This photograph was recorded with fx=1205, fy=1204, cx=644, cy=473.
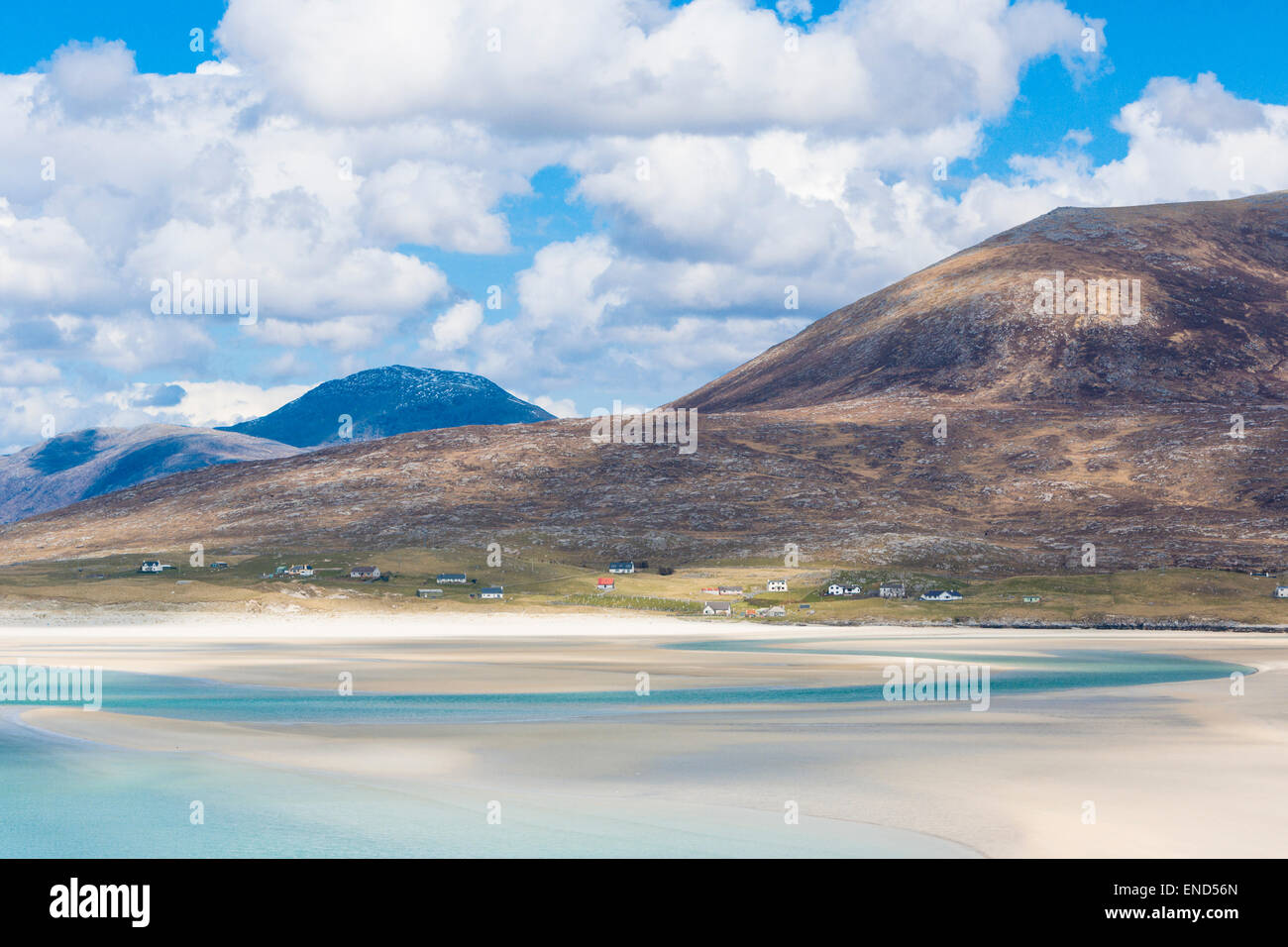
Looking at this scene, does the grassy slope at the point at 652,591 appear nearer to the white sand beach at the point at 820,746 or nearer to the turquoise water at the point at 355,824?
the white sand beach at the point at 820,746

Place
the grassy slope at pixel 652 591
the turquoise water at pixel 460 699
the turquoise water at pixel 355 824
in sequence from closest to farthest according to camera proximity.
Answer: the turquoise water at pixel 355 824 < the turquoise water at pixel 460 699 < the grassy slope at pixel 652 591

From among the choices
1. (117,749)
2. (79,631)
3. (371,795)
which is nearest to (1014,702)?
(371,795)

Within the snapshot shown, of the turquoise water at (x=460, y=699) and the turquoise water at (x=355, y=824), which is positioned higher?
the turquoise water at (x=355, y=824)

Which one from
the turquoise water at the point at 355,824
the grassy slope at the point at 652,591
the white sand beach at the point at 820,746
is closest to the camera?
the turquoise water at the point at 355,824

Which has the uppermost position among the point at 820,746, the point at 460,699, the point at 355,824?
the point at 355,824

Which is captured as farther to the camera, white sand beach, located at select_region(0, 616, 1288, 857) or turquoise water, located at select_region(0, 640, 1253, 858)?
white sand beach, located at select_region(0, 616, 1288, 857)

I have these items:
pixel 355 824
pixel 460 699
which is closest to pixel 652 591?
pixel 460 699

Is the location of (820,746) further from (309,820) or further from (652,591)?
(652,591)

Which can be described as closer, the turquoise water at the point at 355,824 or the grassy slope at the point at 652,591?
the turquoise water at the point at 355,824

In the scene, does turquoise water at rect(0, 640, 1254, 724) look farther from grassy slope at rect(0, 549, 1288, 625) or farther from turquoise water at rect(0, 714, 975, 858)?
grassy slope at rect(0, 549, 1288, 625)

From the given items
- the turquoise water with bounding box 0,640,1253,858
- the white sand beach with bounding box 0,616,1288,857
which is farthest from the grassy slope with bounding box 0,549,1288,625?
the turquoise water with bounding box 0,640,1253,858

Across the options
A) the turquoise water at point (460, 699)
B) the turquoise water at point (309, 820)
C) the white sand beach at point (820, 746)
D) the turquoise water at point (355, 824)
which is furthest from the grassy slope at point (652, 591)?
the turquoise water at point (355, 824)

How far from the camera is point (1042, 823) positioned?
29344 mm
